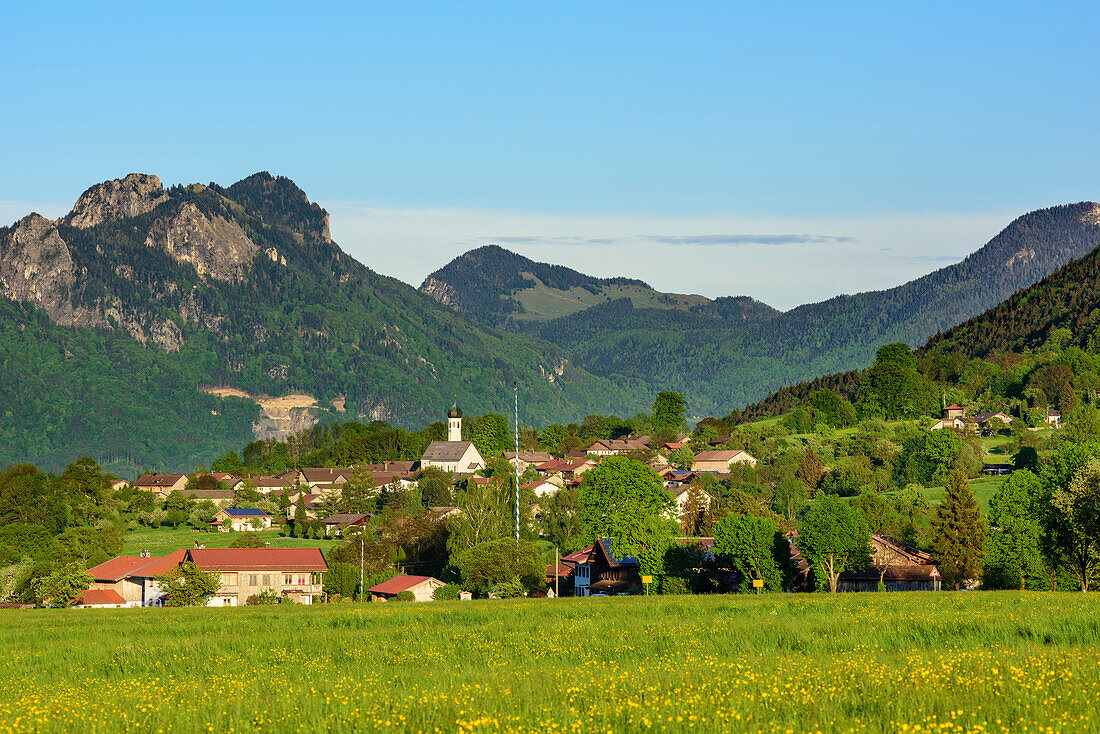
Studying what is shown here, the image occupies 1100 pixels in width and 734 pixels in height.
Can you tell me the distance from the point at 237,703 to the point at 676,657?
33.8ft

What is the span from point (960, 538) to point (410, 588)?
45.5 m

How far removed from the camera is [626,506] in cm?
8831

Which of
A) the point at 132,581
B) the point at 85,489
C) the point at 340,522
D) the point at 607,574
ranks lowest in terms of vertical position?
the point at 132,581

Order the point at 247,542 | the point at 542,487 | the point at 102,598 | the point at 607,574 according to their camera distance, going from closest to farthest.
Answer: the point at 607,574, the point at 102,598, the point at 247,542, the point at 542,487

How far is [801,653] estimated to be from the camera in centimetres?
2652

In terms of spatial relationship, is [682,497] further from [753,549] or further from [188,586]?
[753,549]

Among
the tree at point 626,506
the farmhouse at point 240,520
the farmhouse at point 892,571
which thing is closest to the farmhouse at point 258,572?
the tree at point 626,506

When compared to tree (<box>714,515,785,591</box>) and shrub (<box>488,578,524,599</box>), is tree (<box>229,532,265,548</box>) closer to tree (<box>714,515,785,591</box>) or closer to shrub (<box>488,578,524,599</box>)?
shrub (<box>488,578,524,599</box>)

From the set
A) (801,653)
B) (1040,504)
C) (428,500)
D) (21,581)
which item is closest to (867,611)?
(801,653)

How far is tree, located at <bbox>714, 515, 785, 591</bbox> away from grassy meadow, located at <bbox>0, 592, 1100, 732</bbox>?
1413 inches

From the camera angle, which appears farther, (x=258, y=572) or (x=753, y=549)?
(x=258, y=572)

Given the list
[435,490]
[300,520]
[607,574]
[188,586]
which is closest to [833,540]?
[607,574]

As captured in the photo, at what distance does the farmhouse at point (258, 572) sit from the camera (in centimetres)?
10881

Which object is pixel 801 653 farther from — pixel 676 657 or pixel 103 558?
pixel 103 558
